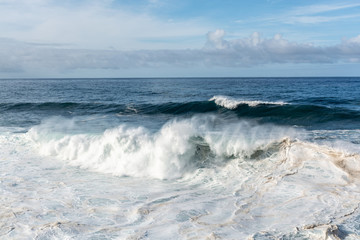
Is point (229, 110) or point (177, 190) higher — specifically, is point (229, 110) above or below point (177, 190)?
above

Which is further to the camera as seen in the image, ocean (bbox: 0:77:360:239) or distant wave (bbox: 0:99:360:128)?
distant wave (bbox: 0:99:360:128)

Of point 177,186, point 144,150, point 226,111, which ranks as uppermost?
point 226,111

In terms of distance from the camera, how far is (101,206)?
622 cm

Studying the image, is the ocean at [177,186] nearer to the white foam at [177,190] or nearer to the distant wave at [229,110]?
the white foam at [177,190]

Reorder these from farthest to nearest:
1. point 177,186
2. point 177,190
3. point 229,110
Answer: point 229,110, point 177,186, point 177,190

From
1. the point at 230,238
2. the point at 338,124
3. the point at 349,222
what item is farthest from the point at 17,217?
the point at 338,124

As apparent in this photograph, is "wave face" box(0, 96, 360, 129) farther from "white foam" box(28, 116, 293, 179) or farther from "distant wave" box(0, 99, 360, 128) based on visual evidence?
"white foam" box(28, 116, 293, 179)

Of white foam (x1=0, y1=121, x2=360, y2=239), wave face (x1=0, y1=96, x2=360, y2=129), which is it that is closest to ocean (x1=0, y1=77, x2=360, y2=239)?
white foam (x1=0, y1=121, x2=360, y2=239)

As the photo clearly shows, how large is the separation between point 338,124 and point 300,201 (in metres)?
10.7

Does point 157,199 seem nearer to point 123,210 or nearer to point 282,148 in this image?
point 123,210

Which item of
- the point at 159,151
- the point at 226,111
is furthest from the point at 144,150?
the point at 226,111

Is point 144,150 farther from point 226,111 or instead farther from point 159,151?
point 226,111

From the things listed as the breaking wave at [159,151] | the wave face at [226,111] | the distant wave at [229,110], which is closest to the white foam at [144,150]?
the breaking wave at [159,151]

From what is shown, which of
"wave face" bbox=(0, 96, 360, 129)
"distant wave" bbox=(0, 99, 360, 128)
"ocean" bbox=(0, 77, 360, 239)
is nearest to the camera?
"ocean" bbox=(0, 77, 360, 239)
